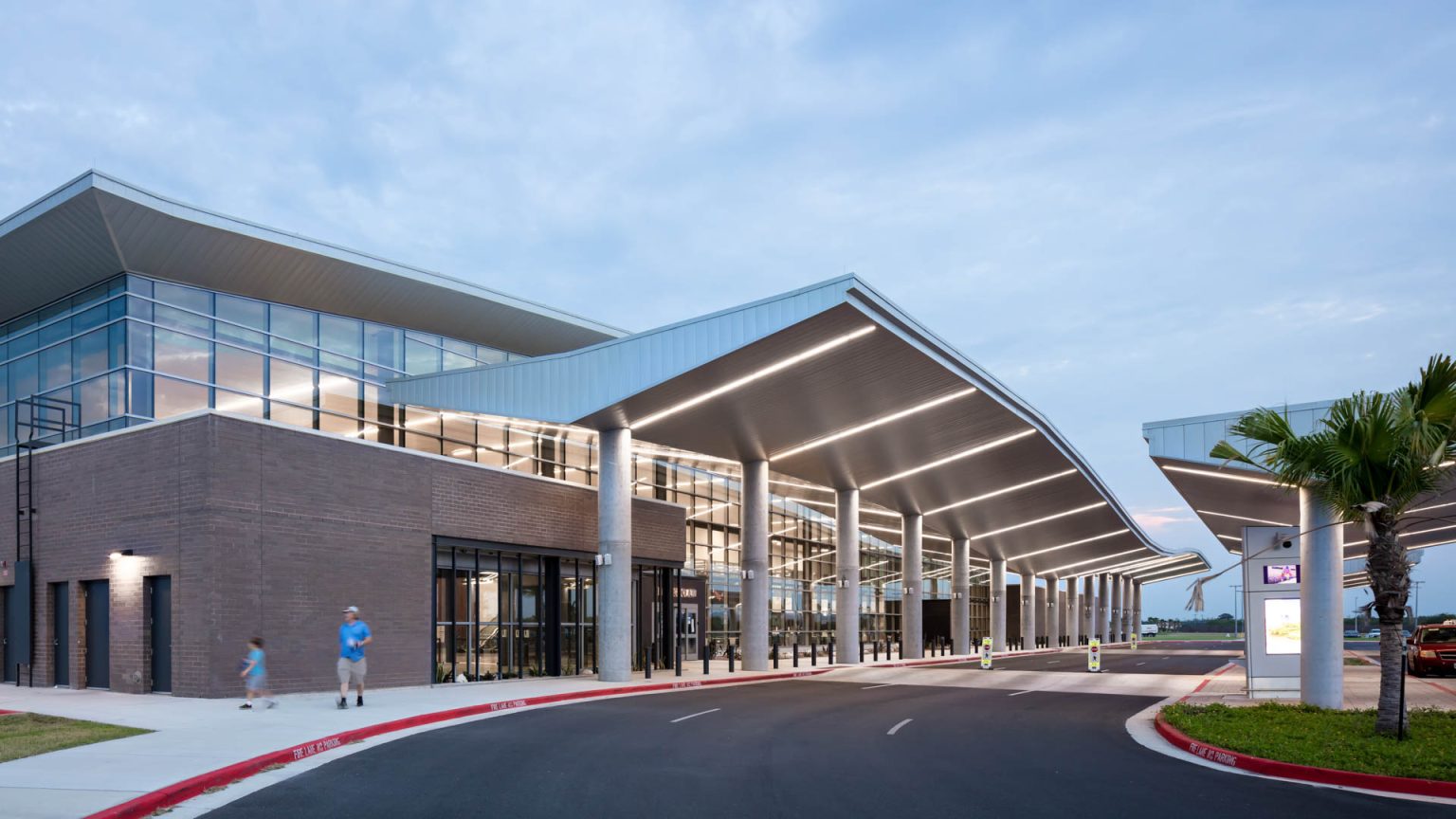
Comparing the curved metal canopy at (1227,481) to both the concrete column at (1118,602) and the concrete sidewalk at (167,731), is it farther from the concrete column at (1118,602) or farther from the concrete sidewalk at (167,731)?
the concrete column at (1118,602)

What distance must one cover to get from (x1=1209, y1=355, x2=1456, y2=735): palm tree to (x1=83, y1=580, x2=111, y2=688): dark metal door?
73.9ft

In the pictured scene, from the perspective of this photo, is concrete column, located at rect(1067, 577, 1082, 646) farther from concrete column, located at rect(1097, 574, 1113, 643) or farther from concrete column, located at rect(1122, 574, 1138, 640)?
concrete column, located at rect(1122, 574, 1138, 640)

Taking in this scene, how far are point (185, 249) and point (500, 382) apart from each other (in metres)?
7.80

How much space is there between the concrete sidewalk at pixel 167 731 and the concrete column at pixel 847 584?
1662cm

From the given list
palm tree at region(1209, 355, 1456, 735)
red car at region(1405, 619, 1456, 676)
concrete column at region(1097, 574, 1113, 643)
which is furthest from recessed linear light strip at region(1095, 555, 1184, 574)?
palm tree at region(1209, 355, 1456, 735)

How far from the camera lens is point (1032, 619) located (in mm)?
80625

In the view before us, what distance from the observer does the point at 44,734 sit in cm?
1557

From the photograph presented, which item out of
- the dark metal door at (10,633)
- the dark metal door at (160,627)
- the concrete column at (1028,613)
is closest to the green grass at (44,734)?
the dark metal door at (160,627)

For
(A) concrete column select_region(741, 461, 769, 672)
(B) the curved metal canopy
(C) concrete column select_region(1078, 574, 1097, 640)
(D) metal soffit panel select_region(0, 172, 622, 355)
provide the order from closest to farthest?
(B) the curved metal canopy < (D) metal soffit panel select_region(0, 172, 622, 355) < (A) concrete column select_region(741, 461, 769, 672) < (C) concrete column select_region(1078, 574, 1097, 640)

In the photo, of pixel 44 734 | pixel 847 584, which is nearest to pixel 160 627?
pixel 44 734

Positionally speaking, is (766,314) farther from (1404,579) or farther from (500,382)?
(1404,579)

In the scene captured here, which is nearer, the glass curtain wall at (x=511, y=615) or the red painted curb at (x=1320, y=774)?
the red painted curb at (x=1320, y=774)

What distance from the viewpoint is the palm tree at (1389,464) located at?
15.4 meters

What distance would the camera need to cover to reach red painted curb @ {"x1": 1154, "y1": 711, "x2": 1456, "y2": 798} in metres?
12.2
